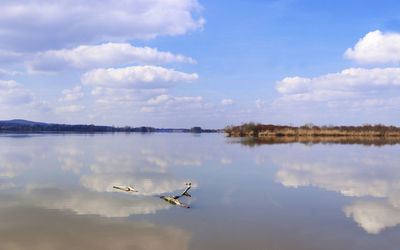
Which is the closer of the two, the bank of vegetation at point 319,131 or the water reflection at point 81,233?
the water reflection at point 81,233

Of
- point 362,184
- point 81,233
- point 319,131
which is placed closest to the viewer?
point 81,233

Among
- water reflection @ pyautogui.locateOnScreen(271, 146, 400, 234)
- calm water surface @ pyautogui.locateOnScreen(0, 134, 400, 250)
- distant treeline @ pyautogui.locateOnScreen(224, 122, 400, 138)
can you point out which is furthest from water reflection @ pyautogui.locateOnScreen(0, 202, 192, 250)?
distant treeline @ pyautogui.locateOnScreen(224, 122, 400, 138)

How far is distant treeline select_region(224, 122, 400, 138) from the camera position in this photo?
6391 centimetres

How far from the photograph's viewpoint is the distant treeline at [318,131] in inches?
2516

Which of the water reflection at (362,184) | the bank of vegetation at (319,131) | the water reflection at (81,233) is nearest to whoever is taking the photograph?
the water reflection at (81,233)

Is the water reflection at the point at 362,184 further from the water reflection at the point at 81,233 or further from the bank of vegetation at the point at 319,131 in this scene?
the bank of vegetation at the point at 319,131

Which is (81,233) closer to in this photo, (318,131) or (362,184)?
(362,184)

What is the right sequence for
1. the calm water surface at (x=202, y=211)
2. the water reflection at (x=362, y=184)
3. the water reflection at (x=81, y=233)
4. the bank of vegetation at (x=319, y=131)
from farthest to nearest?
the bank of vegetation at (x=319, y=131) → the water reflection at (x=362, y=184) → the calm water surface at (x=202, y=211) → the water reflection at (x=81, y=233)

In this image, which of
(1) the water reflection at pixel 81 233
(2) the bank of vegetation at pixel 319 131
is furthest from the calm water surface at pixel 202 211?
(2) the bank of vegetation at pixel 319 131

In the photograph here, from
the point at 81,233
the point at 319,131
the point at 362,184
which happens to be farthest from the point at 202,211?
the point at 319,131

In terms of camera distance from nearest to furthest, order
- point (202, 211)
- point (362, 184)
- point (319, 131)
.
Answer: point (202, 211), point (362, 184), point (319, 131)

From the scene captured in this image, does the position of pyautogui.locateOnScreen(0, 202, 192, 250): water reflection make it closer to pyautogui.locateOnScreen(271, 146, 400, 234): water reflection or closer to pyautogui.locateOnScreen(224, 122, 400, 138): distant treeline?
pyautogui.locateOnScreen(271, 146, 400, 234): water reflection

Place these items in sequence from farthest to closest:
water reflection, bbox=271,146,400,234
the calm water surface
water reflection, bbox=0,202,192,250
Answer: water reflection, bbox=271,146,400,234
the calm water surface
water reflection, bbox=0,202,192,250

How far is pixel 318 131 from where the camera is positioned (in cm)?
6356
